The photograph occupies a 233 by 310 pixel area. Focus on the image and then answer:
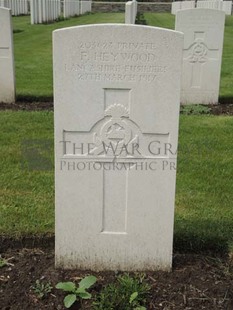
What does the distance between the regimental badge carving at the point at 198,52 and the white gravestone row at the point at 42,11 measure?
1391cm

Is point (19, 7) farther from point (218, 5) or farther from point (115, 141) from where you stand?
point (115, 141)

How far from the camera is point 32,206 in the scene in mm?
3818

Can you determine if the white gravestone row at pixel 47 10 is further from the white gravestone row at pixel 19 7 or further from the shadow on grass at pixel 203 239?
the shadow on grass at pixel 203 239

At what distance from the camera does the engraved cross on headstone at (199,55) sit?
7297mm

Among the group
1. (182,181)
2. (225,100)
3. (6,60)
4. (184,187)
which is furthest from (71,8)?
(184,187)

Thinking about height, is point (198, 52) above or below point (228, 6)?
below

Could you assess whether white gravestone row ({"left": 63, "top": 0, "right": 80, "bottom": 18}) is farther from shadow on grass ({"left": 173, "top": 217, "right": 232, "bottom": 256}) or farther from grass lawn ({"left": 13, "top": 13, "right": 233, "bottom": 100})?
shadow on grass ({"left": 173, "top": 217, "right": 232, "bottom": 256})

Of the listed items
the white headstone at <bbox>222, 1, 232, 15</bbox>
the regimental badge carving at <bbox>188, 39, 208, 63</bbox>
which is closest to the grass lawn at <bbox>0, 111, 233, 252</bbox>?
the regimental badge carving at <bbox>188, 39, 208, 63</bbox>

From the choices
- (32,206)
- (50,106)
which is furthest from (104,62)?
(50,106)

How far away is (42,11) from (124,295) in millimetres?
19819

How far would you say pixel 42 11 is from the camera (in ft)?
68.7

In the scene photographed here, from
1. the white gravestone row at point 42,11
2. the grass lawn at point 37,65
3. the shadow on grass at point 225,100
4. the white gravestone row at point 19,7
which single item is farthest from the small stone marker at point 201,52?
the white gravestone row at point 19,7

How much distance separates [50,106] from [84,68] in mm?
4622

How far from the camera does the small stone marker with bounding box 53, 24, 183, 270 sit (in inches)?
103
